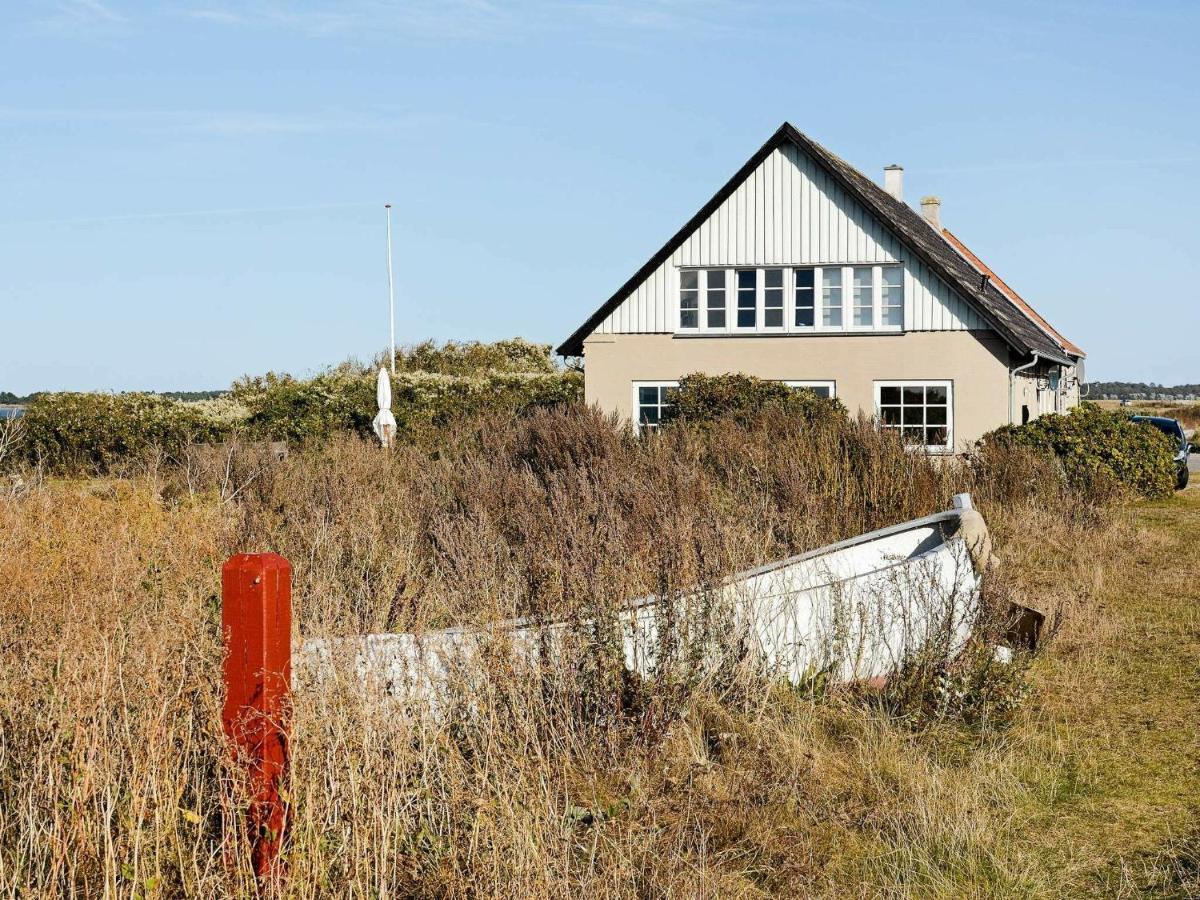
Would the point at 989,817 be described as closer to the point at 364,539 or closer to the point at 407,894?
the point at 407,894

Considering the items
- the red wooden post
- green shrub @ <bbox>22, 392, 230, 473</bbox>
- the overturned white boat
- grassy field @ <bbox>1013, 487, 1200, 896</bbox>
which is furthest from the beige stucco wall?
the red wooden post

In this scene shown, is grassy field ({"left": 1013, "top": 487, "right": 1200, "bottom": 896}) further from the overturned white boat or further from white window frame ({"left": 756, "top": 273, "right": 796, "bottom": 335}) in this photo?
white window frame ({"left": 756, "top": 273, "right": 796, "bottom": 335})

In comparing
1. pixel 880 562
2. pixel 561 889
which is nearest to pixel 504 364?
pixel 880 562

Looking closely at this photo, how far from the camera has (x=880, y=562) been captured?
10328mm

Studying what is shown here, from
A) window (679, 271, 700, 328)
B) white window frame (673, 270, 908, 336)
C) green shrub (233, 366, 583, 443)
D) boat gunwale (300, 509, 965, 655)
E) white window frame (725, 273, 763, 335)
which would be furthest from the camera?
green shrub (233, 366, 583, 443)

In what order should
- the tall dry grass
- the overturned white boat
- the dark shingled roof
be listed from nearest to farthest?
the tall dry grass
the overturned white boat
the dark shingled roof

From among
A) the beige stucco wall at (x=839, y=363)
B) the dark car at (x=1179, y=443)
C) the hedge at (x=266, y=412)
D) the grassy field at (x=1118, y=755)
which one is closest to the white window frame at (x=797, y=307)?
the beige stucco wall at (x=839, y=363)

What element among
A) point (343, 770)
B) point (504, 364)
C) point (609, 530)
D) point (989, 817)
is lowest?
point (989, 817)

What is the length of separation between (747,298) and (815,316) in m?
1.57

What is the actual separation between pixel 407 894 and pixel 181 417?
25.1 m

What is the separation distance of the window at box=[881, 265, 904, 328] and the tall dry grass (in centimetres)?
1590

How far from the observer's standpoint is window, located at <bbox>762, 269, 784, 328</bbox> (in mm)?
26672

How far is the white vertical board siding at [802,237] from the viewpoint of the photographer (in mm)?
25500

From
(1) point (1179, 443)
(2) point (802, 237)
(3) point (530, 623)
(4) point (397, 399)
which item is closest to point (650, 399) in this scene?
(2) point (802, 237)
